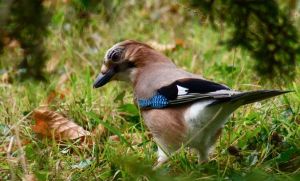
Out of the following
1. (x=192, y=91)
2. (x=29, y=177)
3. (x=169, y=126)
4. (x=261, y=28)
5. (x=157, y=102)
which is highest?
A: (x=261, y=28)

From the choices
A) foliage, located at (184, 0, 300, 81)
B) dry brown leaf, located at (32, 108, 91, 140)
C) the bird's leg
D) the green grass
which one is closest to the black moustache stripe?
the green grass

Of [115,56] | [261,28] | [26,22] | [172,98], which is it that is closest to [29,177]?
[172,98]

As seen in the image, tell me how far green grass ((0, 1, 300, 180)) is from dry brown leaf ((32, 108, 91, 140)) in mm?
53

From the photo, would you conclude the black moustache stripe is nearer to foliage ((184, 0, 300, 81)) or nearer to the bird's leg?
the bird's leg

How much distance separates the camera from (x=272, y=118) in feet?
14.2

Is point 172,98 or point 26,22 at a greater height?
point 26,22

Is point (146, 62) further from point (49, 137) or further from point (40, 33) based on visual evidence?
point (40, 33)

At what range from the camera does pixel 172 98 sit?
373 centimetres

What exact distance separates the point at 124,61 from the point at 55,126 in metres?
0.60

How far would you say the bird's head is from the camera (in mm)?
4223

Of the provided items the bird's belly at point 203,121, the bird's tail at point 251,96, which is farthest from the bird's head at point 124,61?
the bird's tail at point 251,96

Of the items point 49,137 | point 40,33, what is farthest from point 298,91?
point 40,33

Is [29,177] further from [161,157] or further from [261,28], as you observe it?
[261,28]

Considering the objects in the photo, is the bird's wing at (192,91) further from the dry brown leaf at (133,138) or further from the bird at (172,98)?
the dry brown leaf at (133,138)
